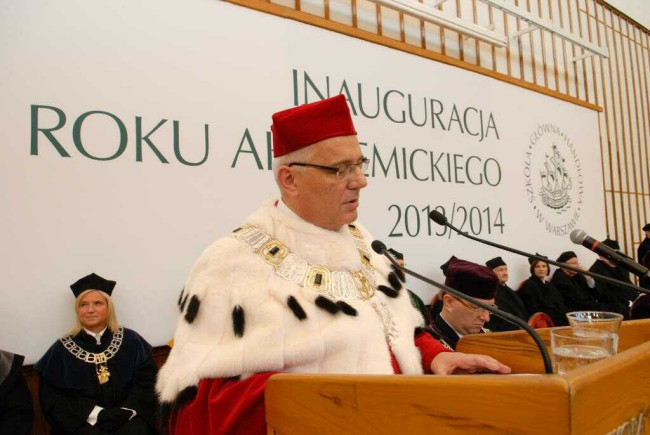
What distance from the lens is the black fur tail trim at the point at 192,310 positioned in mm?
1222

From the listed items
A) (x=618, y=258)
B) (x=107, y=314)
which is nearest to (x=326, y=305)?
(x=618, y=258)

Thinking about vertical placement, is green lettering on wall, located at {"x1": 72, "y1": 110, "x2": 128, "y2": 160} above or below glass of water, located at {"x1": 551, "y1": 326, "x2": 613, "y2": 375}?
above

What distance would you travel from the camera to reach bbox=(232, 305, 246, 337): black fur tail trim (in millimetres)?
1195

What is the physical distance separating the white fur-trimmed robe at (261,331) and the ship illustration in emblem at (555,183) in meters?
4.74

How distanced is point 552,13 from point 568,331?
21.0 feet

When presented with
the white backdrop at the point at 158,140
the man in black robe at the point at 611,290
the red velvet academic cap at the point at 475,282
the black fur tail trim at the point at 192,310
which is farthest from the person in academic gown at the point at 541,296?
the black fur tail trim at the point at 192,310

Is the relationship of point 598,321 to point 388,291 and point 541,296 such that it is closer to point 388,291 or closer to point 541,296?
point 388,291

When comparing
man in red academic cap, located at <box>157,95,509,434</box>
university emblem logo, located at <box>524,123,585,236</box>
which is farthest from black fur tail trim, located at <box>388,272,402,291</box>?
university emblem logo, located at <box>524,123,585,236</box>

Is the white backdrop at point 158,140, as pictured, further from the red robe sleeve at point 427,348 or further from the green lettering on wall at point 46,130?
the red robe sleeve at point 427,348

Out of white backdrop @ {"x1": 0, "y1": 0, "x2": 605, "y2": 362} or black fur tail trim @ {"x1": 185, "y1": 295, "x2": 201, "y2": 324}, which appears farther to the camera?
white backdrop @ {"x1": 0, "y1": 0, "x2": 605, "y2": 362}

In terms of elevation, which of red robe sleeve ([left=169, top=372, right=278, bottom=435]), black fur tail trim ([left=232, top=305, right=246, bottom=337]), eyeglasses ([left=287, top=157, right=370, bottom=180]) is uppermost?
eyeglasses ([left=287, top=157, right=370, bottom=180])

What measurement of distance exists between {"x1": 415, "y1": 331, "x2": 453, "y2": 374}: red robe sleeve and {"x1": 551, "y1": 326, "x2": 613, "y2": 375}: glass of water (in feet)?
1.41

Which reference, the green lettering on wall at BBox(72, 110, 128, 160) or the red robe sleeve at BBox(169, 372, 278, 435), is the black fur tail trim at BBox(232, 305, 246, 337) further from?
the green lettering on wall at BBox(72, 110, 128, 160)

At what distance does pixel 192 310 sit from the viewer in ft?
4.02
